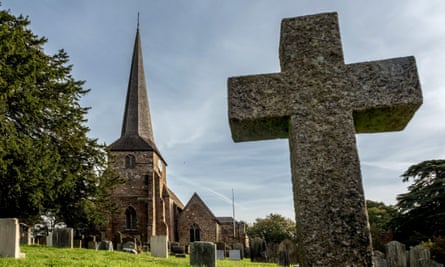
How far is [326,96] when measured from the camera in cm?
287

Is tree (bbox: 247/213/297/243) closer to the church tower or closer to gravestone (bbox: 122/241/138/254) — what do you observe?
the church tower

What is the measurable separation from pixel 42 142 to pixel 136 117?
25.2m

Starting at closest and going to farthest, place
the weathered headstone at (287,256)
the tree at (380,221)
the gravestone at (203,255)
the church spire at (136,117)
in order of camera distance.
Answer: the gravestone at (203,255) → the weathered headstone at (287,256) → the tree at (380,221) → the church spire at (136,117)

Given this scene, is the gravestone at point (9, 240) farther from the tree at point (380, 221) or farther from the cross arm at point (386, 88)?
the tree at point (380, 221)

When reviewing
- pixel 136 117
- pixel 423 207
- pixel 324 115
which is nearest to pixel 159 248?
pixel 324 115

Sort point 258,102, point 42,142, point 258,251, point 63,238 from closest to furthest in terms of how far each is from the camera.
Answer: point 258,102
point 63,238
point 42,142
point 258,251

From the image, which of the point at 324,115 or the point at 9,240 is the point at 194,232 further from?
the point at 324,115

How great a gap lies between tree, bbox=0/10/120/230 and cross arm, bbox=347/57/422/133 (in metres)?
16.5

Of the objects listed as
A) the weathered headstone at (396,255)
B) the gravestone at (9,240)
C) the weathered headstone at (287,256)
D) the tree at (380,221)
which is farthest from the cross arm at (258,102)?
the tree at (380,221)

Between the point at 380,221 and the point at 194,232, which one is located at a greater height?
the point at 380,221

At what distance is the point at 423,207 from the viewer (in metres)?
25.2

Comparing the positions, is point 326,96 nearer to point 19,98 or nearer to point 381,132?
point 381,132

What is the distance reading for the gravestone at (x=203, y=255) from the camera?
9.46 m

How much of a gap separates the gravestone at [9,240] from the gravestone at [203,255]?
4.63 meters
